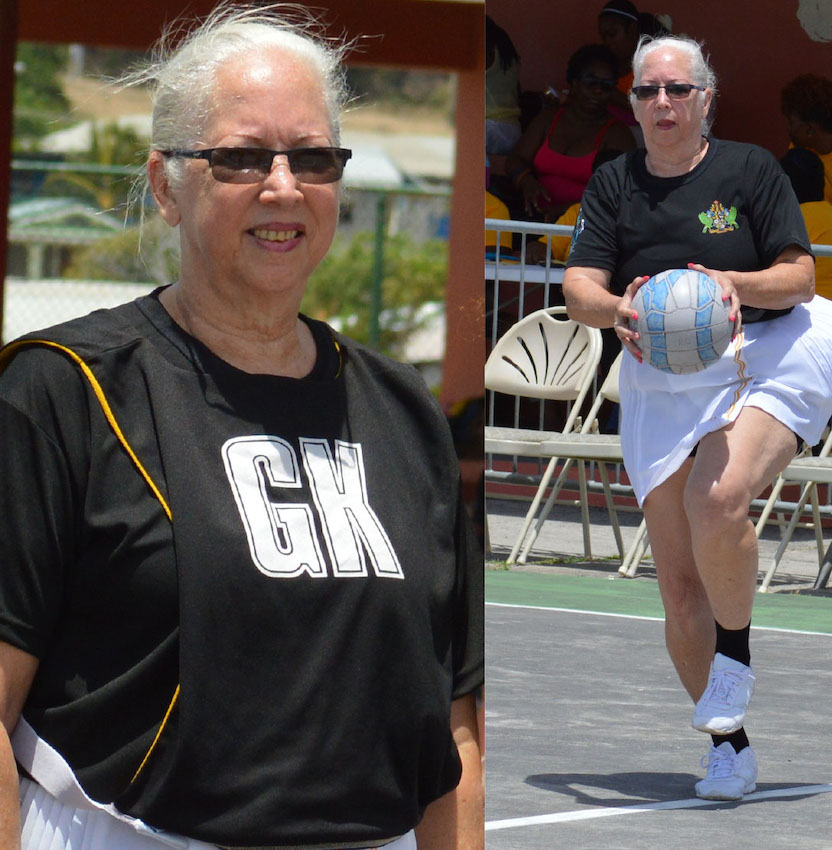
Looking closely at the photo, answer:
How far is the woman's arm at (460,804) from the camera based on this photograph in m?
2.21

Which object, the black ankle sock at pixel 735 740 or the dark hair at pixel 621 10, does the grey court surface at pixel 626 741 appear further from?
the dark hair at pixel 621 10

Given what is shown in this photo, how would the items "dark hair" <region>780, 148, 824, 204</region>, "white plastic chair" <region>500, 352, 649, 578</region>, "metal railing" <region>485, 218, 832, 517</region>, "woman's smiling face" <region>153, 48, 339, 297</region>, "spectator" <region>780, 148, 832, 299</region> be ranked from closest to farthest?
"woman's smiling face" <region>153, 48, 339, 297</region> → "white plastic chair" <region>500, 352, 649, 578</region> → "metal railing" <region>485, 218, 832, 517</region> → "spectator" <region>780, 148, 832, 299</region> → "dark hair" <region>780, 148, 824, 204</region>

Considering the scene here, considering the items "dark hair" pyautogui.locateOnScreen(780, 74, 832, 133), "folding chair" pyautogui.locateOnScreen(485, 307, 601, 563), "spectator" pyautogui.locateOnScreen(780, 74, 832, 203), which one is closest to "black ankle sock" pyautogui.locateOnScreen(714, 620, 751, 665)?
"folding chair" pyautogui.locateOnScreen(485, 307, 601, 563)

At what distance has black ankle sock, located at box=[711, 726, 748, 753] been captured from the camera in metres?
4.96

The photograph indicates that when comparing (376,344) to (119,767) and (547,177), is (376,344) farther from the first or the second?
(547,177)

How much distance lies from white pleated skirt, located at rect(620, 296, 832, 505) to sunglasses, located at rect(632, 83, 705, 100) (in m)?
0.73

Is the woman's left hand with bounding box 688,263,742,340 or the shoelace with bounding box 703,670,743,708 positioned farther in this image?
the woman's left hand with bounding box 688,263,742,340

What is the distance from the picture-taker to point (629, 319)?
5.07 meters

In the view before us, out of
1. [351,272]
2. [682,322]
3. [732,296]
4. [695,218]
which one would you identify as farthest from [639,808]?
[351,272]

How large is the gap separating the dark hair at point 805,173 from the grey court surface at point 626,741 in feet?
11.2

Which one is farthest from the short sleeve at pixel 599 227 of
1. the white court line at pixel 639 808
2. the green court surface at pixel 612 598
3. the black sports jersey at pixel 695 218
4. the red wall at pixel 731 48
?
the red wall at pixel 731 48

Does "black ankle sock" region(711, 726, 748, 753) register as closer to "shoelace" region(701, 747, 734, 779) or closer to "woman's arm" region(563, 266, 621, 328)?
"shoelace" region(701, 747, 734, 779)

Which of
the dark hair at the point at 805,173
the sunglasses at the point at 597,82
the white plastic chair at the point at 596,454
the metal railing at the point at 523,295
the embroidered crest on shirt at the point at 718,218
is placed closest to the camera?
the embroidered crest on shirt at the point at 718,218

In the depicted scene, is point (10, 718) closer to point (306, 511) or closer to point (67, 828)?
point (67, 828)
